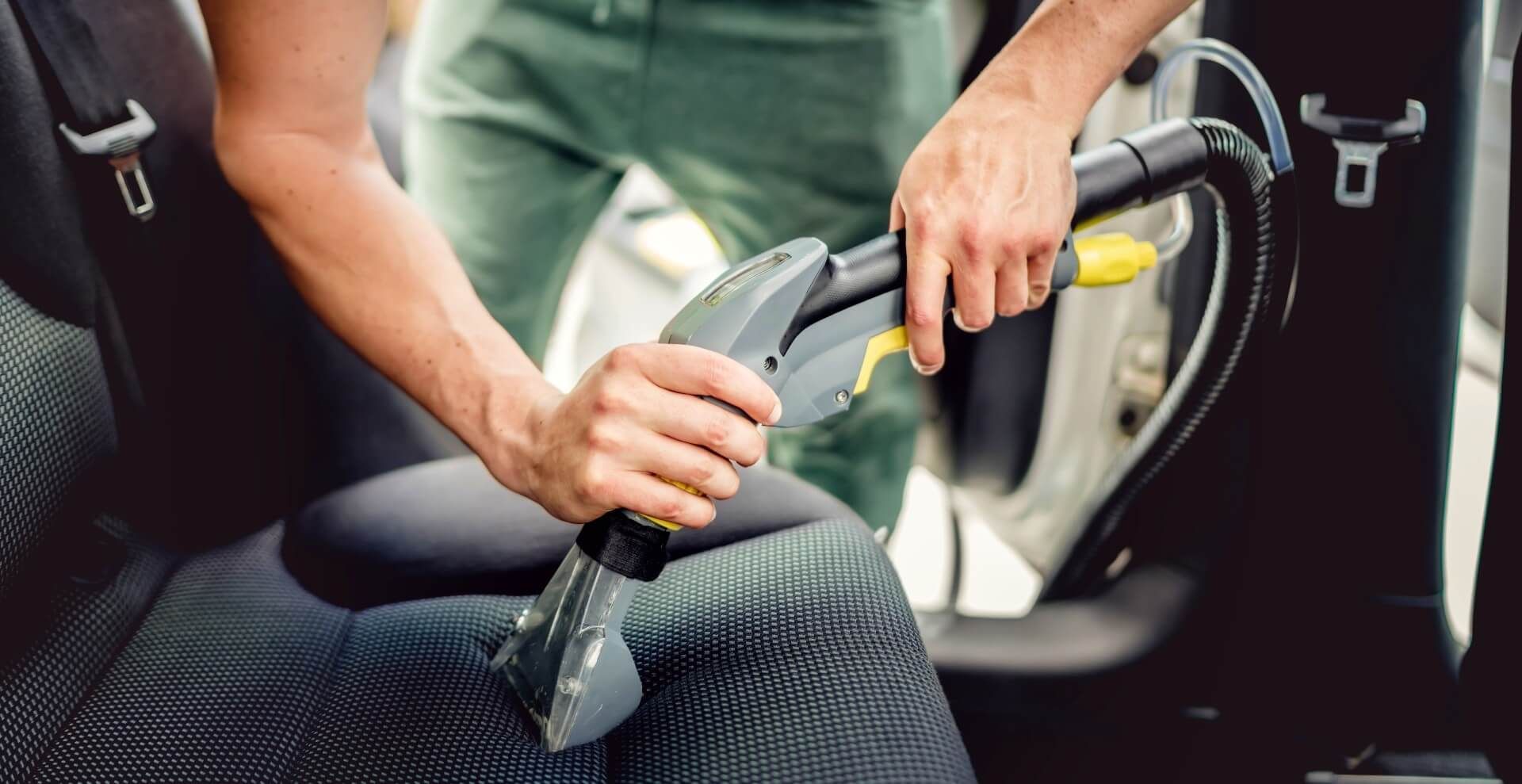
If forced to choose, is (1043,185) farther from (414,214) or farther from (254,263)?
(254,263)

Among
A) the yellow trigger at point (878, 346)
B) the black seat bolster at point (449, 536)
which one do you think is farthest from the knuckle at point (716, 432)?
the black seat bolster at point (449, 536)

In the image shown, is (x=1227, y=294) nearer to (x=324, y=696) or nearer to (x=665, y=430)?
(x=665, y=430)

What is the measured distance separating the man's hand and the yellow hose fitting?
51 mm

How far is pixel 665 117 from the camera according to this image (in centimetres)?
106

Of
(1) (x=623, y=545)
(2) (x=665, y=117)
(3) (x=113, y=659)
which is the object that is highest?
(2) (x=665, y=117)

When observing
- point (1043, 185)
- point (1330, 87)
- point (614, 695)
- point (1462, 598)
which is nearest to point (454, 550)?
point (614, 695)

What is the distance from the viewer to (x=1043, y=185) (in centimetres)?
70

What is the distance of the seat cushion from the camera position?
60cm

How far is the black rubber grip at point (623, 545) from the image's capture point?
2.07ft

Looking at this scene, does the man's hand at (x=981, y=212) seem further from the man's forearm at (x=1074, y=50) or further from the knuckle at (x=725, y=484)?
the knuckle at (x=725, y=484)

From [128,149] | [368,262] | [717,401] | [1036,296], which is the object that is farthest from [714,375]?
[128,149]

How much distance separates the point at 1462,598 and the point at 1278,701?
0.28 m

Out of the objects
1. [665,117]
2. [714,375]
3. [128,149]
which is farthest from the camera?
[665,117]

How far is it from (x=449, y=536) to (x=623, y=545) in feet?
0.76
